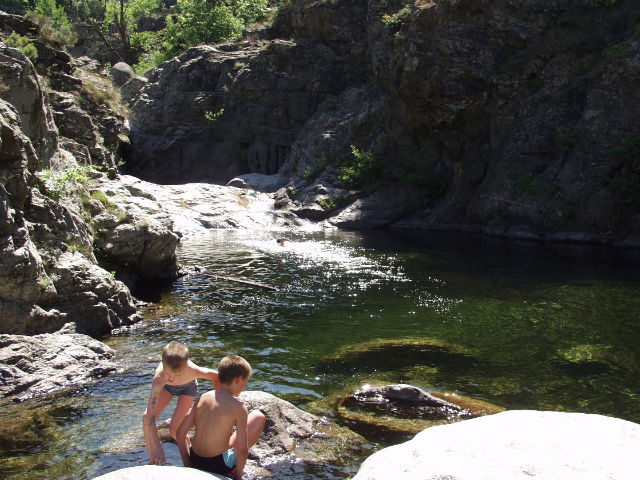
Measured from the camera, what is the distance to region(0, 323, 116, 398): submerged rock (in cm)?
803

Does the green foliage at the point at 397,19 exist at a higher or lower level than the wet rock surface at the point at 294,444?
higher

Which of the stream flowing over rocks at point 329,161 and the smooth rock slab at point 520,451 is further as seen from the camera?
the stream flowing over rocks at point 329,161

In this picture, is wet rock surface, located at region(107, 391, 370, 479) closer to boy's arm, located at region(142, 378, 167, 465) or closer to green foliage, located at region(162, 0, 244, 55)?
boy's arm, located at region(142, 378, 167, 465)

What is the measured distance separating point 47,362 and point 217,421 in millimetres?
4752

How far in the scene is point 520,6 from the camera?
107 feet

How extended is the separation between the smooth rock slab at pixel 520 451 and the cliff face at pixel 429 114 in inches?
923

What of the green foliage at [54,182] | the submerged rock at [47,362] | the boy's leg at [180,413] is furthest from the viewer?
the green foliage at [54,182]

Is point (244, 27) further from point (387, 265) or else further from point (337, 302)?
point (337, 302)

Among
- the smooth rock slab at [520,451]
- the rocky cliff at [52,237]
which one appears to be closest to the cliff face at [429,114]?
the rocky cliff at [52,237]

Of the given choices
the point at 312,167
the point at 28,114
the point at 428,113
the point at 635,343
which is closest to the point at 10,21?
the point at 28,114

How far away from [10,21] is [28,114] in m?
16.3

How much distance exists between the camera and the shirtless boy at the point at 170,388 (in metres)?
5.27

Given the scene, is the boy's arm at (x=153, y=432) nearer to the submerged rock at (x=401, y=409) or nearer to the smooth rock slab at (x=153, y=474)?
the smooth rock slab at (x=153, y=474)

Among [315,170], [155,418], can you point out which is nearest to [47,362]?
[155,418]
